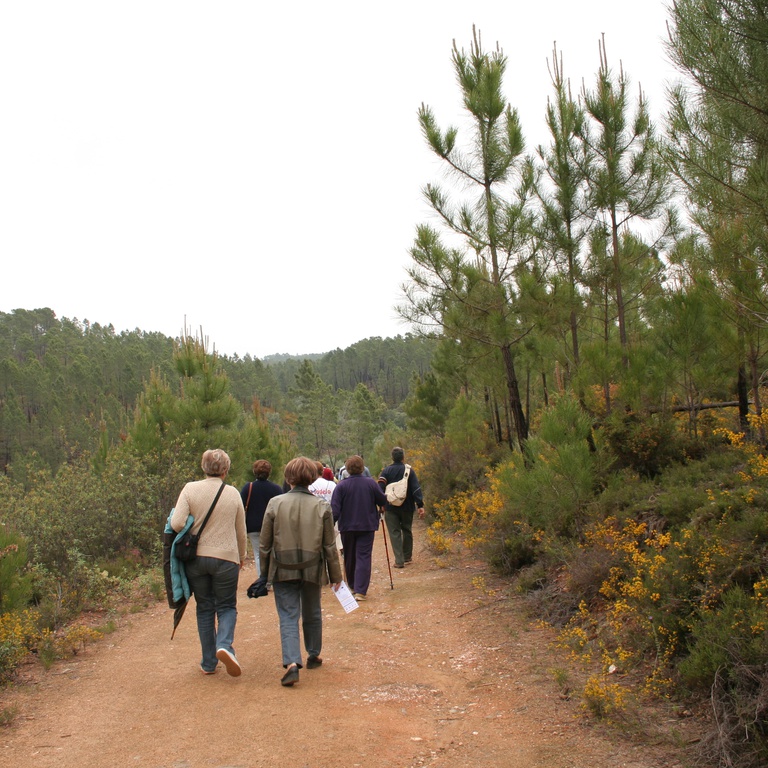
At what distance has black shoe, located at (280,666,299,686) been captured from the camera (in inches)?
195

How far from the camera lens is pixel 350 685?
201 inches

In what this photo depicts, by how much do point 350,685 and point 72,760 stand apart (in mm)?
1972

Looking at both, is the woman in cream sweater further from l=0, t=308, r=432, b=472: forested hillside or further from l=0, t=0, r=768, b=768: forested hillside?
l=0, t=308, r=432, b=472: forested hillside

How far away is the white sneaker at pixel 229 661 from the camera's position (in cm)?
507

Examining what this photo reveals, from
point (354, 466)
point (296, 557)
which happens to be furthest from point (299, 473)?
point (354, 466)

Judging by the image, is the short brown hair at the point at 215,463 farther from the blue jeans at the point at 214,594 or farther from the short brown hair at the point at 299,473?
the blue jeans at the point at 214,594

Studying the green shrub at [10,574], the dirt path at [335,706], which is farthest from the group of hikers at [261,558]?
the green shrub at [10,574]

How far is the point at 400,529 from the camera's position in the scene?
10312 millimetres

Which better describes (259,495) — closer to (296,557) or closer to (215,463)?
(215,463)

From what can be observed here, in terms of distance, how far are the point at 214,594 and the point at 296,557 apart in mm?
756

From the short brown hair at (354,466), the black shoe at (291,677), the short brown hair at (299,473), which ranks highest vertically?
the short brown hair at (299,473)

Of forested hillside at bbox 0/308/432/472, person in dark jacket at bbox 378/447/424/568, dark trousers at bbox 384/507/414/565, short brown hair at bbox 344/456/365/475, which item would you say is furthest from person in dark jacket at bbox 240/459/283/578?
forested hillside at bbox 0/308/432/472

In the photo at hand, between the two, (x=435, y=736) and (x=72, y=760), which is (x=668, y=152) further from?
(x=72, y=760)

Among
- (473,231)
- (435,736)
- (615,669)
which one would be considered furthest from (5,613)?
(473,231)
